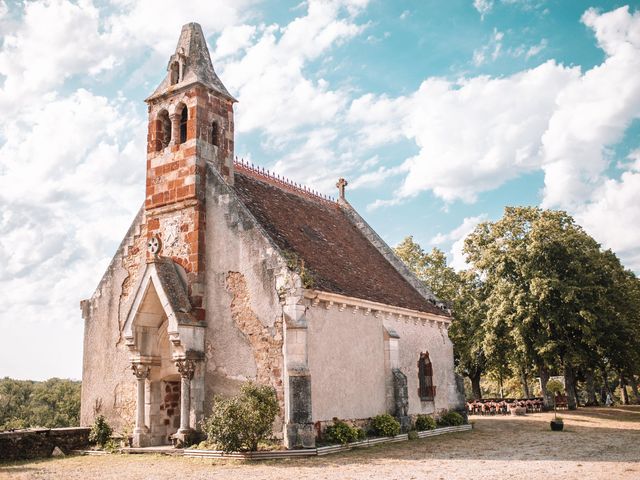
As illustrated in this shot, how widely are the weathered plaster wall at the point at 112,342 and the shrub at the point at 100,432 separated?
1.97 ft

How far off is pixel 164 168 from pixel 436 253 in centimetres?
2819

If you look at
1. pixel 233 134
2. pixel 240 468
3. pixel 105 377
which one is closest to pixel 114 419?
pixel 105 377

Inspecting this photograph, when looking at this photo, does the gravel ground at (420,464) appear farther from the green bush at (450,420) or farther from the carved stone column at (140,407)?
the green bush at (450,420)

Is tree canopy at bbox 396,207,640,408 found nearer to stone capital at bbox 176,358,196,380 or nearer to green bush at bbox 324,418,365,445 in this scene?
green bush at bbox 324,418,365,445

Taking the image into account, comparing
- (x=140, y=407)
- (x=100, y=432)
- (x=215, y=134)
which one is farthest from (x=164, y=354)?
(x=215, y=134)

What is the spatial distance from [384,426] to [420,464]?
544 cm

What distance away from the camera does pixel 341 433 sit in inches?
741

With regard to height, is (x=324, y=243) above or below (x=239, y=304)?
above

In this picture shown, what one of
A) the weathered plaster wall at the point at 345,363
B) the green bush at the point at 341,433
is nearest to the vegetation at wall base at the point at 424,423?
the weathered plaster wall at the point at 345,363

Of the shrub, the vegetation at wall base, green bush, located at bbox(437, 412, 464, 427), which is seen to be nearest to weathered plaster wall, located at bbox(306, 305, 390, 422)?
the vegetation at wall base

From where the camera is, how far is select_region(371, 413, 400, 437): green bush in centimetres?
2089

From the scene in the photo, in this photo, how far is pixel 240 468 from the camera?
15.2 meters

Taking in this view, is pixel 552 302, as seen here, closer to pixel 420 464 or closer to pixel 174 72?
pixel 420 464

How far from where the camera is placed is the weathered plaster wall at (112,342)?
22.0m
